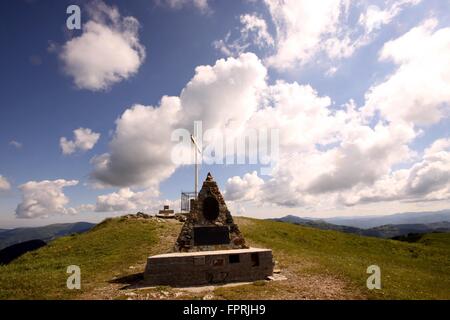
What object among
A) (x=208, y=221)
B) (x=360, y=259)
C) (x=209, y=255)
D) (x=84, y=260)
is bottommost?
(x=360, y=259)

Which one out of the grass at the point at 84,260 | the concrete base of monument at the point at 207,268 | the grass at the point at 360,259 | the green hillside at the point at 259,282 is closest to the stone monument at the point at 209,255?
the concrete base of monument at the point at 207,268

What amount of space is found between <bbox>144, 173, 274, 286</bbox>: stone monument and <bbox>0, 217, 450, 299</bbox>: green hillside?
1799 mm

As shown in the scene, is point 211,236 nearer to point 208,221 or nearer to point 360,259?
point 208,221

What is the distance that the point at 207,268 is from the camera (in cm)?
1936

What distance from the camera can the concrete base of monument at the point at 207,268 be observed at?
1873 cm

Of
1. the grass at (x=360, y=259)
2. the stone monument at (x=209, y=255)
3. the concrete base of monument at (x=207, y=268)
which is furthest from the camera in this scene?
the stone monument at (x=209, y=255)

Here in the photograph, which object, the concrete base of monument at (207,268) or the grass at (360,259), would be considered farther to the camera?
the concrete base of monument at (207,268)

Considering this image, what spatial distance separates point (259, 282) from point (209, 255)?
12.7 feet

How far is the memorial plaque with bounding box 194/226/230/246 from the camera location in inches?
874

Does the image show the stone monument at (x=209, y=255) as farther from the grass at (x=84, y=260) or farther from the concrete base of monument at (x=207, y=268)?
the grass at (x=84, y=260)

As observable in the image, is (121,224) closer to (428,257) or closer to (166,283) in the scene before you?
(166,283)

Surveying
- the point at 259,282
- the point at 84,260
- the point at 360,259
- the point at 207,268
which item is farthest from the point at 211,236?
the point at 360,259
